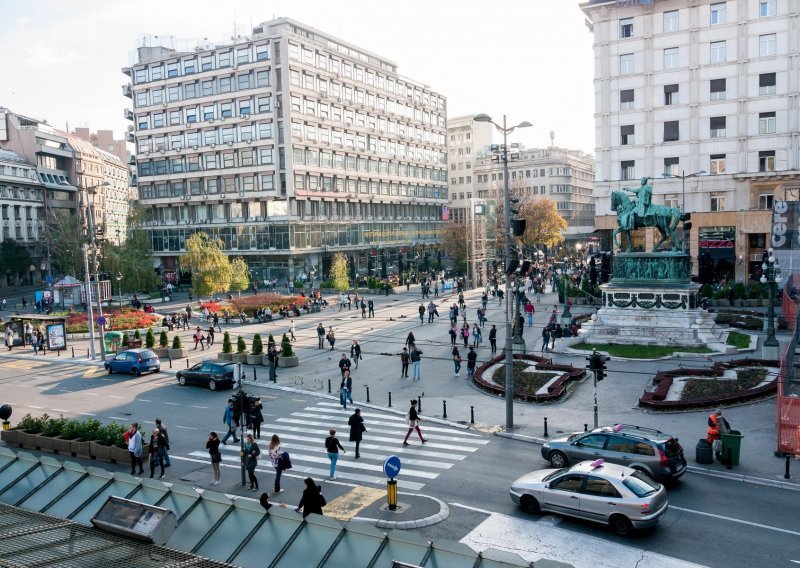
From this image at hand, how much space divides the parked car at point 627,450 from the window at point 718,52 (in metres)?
51.3

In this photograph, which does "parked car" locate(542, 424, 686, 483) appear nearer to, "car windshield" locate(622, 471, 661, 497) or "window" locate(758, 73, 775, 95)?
"car windshield" locate(622, 471, 661, 497)

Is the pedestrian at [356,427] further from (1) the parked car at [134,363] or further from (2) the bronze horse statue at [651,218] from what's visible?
(2) the bronze horse statue at [651,218]

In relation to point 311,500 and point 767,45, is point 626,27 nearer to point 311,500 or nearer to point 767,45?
point 767,45

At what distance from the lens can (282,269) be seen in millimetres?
80125

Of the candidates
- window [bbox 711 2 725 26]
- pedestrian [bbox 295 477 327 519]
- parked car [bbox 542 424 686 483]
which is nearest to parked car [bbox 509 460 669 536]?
parked car [bbox 542 424 686 483]

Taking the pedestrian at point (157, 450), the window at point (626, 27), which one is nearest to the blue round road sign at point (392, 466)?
the pedestrian at point (157, 450)

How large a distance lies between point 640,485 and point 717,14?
A: 2214 inches

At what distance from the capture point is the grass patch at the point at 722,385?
25.1m

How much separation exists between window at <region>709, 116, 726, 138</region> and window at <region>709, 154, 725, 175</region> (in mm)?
1698

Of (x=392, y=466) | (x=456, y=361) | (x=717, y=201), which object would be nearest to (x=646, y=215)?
(x=456, y=361)

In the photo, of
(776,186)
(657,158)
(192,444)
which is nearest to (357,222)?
(657,158)

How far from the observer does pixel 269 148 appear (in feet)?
252

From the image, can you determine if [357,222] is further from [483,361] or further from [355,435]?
[355,435]

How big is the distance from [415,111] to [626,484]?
94225 mm
